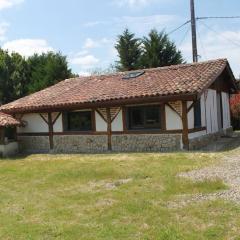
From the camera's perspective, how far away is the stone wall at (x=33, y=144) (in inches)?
864

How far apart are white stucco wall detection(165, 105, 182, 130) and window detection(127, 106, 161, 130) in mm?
536

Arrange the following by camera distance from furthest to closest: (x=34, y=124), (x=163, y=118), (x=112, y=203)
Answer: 1. (x=34, y=124)
2. (x=163, y=118)
3. (x=112, y=203)

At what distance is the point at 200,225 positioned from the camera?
755cm

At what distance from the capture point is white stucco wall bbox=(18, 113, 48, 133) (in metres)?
22.1

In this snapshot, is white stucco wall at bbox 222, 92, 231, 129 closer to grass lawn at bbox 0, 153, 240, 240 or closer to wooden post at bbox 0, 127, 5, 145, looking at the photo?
grass lawn at bbox 0, 153, 240, 240

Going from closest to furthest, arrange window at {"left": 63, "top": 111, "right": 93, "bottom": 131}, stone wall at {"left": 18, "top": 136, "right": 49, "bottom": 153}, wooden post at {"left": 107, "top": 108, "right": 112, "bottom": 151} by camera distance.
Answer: wooden post at {"left": 107, "top": 108, "right": 112, "bottom": 151}
window at {"left": 63, "top": 111, "right": 93, "bottom": 131}
stone wall at {"left": 18, "top": 136, "right": 49, "bottom": 153}

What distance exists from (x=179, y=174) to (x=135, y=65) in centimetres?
2629

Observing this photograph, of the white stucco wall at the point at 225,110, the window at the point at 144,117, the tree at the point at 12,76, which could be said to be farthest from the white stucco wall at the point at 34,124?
the tree at the point at 12,76

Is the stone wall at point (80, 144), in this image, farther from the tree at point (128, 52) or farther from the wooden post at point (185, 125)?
the tree at point (128, 52)

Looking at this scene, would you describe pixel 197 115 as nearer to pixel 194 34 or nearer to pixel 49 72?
pixel 194 34

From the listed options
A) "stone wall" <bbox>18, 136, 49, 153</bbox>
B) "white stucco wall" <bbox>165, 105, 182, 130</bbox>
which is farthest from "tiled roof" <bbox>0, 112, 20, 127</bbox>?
"white stucco wall" <bbox>165, 105, 182, 130</bbox>

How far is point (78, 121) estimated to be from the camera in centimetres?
2128

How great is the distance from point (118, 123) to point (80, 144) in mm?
2412

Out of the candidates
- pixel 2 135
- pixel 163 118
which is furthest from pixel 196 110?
pixel 2 135
